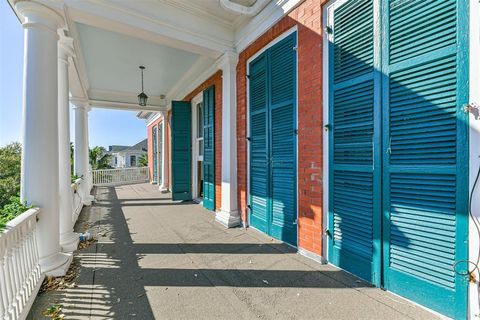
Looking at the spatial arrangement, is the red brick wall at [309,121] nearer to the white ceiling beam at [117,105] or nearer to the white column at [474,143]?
the white column at [474,143]

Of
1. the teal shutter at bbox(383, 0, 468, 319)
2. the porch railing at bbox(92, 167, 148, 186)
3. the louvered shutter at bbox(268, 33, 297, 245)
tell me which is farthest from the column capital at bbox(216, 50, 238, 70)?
the porch railing at bbox(92, 167, 148, 186)

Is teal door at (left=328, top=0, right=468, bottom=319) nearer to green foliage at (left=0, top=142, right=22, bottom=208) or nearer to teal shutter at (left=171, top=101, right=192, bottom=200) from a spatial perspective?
teal shutter at (left=171, top=101, right=192, bottom=200)

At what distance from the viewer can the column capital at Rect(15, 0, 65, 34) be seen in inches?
86.7

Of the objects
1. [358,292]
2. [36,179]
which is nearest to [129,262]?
[36,179]

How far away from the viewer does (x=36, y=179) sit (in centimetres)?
225

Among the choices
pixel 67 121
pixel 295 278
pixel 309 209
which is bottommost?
pixel 295 278

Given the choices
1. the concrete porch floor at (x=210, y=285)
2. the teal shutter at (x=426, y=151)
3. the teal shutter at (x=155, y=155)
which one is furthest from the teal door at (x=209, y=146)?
the teal shutter at (x=155, y=155)

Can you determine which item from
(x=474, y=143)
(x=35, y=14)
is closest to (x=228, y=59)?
(x=35, y=14)

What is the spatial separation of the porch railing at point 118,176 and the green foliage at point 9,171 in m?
4.92

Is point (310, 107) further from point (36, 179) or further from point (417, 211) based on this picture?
point (36, 179)

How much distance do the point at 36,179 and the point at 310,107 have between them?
301cm

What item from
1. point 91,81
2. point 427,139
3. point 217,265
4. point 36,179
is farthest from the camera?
point 91,81

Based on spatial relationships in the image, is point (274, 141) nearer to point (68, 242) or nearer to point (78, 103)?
point (68, 242)

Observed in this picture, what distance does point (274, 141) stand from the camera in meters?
3.29
